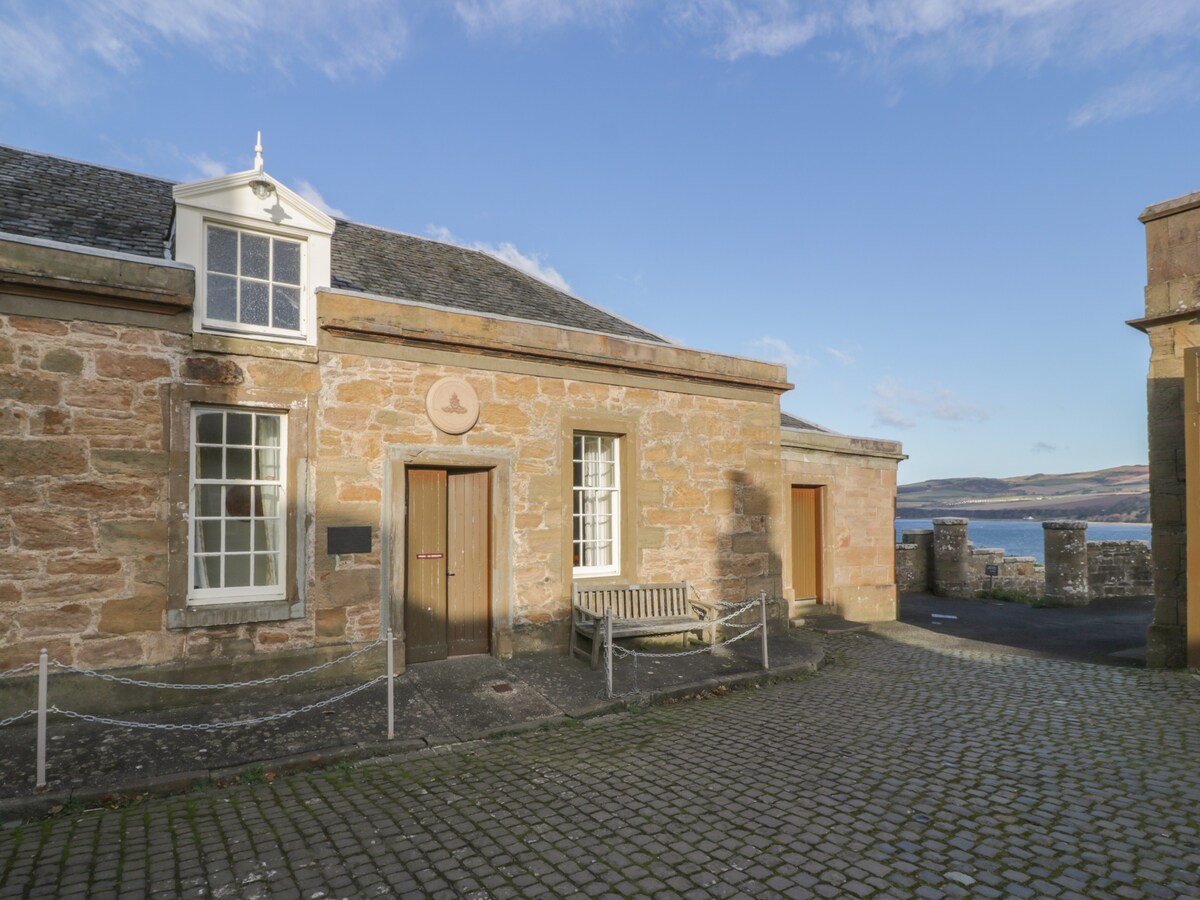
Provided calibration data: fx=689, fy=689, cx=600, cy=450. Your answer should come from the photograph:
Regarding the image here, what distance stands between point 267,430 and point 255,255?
1.98m

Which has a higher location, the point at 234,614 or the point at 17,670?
the point at 234,614

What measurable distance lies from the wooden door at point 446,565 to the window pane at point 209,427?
2.13m

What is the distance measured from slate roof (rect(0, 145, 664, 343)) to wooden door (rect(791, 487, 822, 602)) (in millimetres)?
4633

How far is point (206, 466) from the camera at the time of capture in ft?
24.2

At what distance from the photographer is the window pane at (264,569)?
299 inches

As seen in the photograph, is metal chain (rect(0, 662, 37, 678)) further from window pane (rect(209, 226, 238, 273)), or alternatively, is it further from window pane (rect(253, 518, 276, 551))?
window pane (rect(209, 226, 238, 273))

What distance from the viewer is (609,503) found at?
1027 centimetres

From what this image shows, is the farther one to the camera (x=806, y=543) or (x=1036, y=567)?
(x=1036, y=567)

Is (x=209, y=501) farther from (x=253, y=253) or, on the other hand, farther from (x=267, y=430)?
(x=253, y=253)

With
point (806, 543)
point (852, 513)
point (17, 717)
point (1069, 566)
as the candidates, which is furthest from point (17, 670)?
point (1069, 566)

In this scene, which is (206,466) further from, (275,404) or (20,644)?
(20,644)

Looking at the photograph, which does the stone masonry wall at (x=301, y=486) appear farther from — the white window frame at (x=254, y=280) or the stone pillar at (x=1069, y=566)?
the stone pillar at (x=1069, y=566)

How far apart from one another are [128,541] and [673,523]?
6.87 m

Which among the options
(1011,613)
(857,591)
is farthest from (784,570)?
(1011,613)
